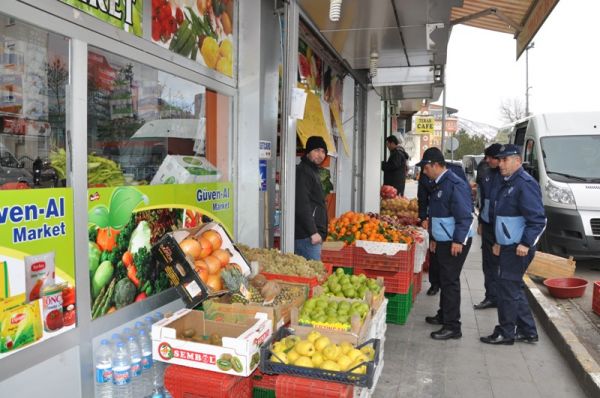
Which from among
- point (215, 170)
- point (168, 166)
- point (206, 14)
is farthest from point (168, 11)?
point (215, 170)

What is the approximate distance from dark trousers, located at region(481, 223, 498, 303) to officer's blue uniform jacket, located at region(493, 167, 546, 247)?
1343 mm

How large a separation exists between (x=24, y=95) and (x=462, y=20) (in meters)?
5.22

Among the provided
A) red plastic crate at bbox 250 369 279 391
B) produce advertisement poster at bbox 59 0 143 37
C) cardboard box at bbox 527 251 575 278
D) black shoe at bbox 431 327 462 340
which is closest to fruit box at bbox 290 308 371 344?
red plastic crate at bbox 250 369 279 391

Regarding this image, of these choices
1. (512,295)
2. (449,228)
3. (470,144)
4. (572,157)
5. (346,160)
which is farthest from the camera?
(470,144)

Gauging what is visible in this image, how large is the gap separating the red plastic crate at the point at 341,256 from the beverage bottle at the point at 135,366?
10.3ft

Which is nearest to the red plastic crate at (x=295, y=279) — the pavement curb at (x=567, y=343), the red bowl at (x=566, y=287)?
the pavement curb at (x=567, y=343)

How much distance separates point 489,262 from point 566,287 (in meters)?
1.34

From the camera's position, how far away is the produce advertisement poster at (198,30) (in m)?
3.56

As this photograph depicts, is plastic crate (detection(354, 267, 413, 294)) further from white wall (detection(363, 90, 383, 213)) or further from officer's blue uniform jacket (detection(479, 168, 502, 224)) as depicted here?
white wall (detection(363, 90, 383, 213))

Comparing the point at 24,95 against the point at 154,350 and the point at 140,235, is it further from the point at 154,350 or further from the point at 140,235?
the point at 154,350

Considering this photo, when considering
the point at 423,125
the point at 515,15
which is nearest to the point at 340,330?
the point at 515,15

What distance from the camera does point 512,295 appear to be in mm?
4973

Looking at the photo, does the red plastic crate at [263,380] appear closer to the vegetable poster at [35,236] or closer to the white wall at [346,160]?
the vegetable poster at [35,236]

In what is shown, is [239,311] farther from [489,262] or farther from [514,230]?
[489,262]
